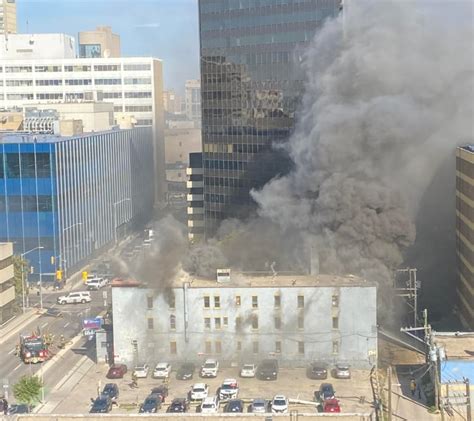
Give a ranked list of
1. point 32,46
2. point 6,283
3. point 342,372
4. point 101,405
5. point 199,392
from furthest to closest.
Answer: point 32,46
point 6,283
point 342,372
point 199,392
point 101,405

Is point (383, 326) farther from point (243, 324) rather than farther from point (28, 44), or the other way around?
point (28, 44)

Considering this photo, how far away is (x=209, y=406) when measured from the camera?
29.2 m

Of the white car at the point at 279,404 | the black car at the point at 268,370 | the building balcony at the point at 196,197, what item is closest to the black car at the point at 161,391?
the black car at the point at 268,370

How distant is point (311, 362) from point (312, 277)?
12.1 ft

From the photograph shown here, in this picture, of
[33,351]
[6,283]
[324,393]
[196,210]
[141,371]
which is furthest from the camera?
[196,210]

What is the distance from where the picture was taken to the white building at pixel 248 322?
3391 cm

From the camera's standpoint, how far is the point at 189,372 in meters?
33.3

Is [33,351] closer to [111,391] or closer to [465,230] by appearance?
[111,391]

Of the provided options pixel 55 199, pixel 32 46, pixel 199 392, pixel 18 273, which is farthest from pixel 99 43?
pixel 199 392

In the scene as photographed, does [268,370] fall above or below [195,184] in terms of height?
below

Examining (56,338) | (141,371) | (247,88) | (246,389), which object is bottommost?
(56,338)

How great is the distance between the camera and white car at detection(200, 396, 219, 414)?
1142 inches

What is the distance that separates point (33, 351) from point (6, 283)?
262 inches

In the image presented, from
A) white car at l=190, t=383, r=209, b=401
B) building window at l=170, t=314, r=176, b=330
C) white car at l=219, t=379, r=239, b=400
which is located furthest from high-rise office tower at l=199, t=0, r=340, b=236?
white car at l=190, t=383, r=209, b=401
